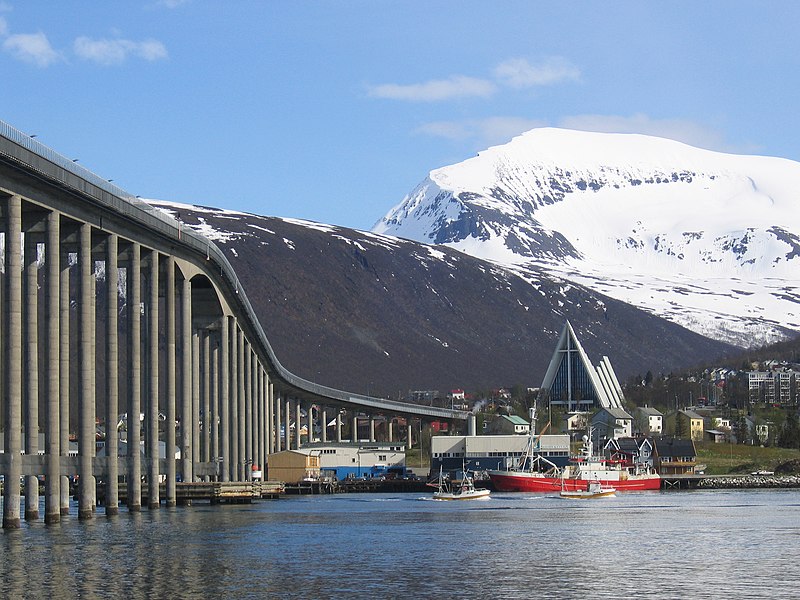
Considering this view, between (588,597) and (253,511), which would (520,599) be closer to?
(588,597)

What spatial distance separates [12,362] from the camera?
268 ft

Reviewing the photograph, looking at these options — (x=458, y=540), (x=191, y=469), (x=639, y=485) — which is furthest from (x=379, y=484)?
(x=458, y=540)

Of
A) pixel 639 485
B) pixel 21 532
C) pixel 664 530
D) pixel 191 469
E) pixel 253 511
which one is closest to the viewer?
pixel 21 532

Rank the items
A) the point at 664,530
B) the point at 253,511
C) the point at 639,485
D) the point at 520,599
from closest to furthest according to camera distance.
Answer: the point at 520,599
the point at 664,530
the point at 253,511
the point at 639,485

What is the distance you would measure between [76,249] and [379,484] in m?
105

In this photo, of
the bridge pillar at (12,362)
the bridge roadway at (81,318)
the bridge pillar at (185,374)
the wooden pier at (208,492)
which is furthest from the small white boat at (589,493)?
the bridge pillar at (12,362)

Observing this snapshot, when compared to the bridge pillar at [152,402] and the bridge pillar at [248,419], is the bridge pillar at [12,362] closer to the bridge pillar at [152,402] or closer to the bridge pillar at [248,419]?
the bridge pillar at [152,402]

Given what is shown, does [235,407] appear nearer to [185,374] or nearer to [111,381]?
[185,374]

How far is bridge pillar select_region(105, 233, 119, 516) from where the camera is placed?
101000 millimetres

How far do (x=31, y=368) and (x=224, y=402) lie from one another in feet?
A: 197

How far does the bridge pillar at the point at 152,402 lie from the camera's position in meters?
113

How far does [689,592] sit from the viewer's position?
58.3 m

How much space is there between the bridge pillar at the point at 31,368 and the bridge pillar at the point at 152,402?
21183 mm

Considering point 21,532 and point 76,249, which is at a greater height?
A: point 76,249
